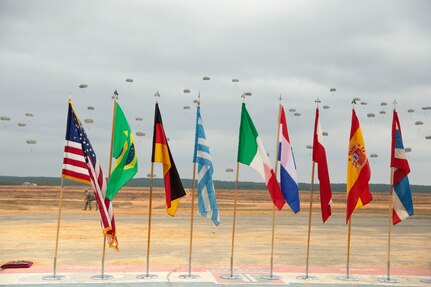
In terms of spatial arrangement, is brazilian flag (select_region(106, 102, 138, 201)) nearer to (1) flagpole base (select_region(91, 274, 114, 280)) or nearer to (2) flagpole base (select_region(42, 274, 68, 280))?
(1) flagpole base (select_region(91, 274, 114, 280))

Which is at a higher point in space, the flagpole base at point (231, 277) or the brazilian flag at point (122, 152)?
the brazilian flag at point (122, 152)

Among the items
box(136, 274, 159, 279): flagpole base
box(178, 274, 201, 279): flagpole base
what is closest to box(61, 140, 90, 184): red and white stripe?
box(136, 274, 159, 279): flagpole base

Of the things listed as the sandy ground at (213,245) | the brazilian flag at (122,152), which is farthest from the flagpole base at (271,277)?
the brazilian flag at (122,152)

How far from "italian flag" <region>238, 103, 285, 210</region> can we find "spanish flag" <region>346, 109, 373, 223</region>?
6.87 ft

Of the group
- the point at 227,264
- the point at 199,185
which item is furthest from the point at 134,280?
the point at 227,264

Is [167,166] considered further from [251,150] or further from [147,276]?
[147,276]

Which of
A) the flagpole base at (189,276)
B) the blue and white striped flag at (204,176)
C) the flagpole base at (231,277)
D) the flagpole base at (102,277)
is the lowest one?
the flagpole base at (102,277)

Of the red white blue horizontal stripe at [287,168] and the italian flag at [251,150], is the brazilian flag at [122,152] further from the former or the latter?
the red white blue horizontal stripe at [287,168]

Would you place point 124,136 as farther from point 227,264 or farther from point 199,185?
point 227,264

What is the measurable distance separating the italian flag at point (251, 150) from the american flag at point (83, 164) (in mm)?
4281

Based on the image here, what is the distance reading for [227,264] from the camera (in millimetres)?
19344

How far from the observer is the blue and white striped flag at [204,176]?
16125mm

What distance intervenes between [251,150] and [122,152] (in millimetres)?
3947

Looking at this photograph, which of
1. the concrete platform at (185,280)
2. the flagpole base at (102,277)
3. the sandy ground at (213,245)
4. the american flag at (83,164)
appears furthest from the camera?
the sandy ground at (213,245)
